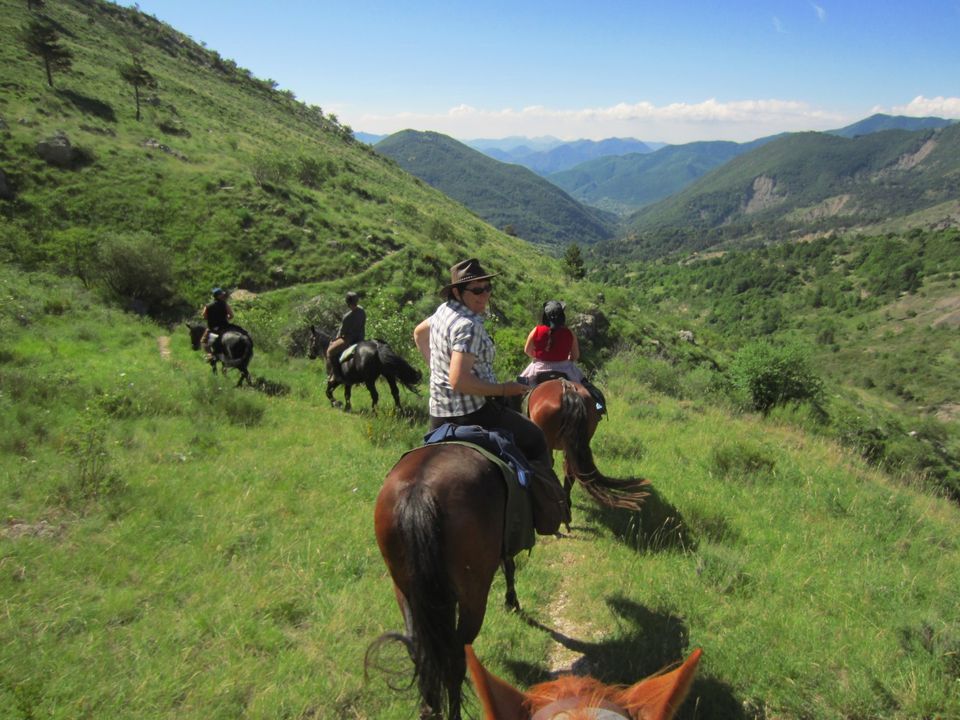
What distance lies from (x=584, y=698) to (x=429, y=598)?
1451 millimetres

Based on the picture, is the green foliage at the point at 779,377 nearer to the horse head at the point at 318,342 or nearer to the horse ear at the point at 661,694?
the horse head at the point at 318,342

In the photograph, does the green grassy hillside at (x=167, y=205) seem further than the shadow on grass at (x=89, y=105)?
No

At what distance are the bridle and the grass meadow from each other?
7.52 ft

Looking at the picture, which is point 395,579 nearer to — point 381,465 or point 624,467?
point 381,465

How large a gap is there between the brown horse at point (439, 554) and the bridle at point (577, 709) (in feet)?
4.22

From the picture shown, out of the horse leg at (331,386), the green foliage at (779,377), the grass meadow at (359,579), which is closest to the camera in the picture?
the grass meadow at (359,579)

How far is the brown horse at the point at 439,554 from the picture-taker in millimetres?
2803

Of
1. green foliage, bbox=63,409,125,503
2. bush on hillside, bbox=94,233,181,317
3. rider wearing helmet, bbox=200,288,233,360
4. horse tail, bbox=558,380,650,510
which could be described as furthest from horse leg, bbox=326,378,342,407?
bush on hillside, bbox=94,233,181,317

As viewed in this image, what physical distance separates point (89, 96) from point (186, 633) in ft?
135

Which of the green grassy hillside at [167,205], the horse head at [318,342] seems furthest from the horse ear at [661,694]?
the green grassy hillside at [167,205]

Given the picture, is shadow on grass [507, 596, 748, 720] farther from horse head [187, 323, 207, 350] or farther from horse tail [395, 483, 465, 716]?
horse head [187, 323, 207, 350]

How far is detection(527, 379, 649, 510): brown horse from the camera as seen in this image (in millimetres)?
5551

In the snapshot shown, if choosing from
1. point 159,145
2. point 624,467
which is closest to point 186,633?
point 624,467

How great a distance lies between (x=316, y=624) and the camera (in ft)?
13.3
